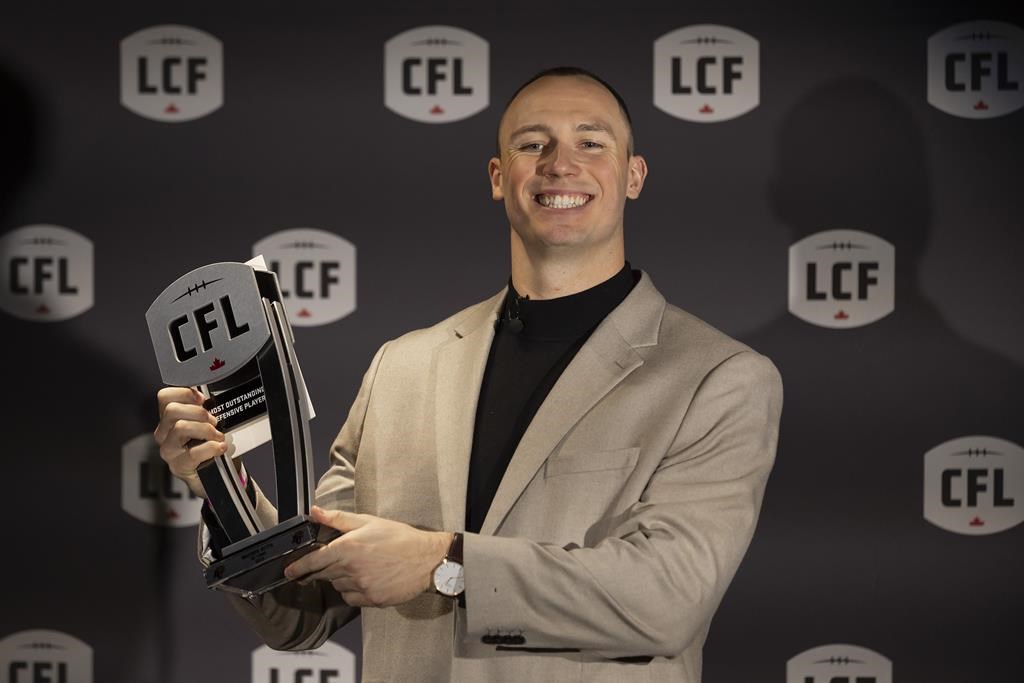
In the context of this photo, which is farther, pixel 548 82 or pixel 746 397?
pixel 548 82

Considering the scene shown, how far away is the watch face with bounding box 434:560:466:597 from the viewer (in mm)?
1645

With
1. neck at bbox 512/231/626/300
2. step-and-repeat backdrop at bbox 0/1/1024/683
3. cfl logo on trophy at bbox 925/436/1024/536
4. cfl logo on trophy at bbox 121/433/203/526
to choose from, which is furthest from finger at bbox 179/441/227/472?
cfl logo on trophy at bbox 925/436/1024/536

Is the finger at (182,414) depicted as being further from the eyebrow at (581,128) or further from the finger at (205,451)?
the eyebrow at (581,128)

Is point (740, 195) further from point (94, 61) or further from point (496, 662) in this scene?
point (94, 61)

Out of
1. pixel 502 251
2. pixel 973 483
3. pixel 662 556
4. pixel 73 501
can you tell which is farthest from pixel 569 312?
pixel 73 501

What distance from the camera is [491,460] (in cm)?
189

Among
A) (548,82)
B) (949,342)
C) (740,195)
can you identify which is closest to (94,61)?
(548,82)

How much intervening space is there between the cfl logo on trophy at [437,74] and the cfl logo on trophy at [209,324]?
1.31 m

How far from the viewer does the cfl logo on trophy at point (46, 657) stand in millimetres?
2904

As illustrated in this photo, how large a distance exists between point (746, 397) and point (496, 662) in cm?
58

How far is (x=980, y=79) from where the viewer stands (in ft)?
9.10

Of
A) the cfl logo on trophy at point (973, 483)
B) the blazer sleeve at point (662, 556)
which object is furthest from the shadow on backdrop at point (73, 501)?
the cfl logo on trophy at point (973, 483)

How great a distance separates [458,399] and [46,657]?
1.63 metres

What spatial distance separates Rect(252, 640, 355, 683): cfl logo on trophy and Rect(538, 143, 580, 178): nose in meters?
1.46
